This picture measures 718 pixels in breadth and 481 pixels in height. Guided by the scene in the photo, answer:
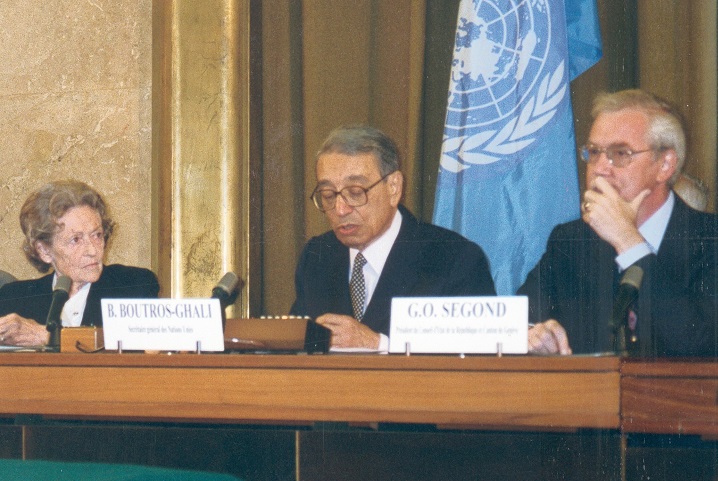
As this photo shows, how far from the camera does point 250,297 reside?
3.83 meters

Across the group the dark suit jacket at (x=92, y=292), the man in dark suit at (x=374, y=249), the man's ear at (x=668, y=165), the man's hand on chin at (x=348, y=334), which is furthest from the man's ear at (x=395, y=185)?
the dark suit jacket at (x=92, y=292)

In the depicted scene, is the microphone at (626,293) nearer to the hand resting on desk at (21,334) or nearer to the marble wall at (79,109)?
the hand resting on desk at (21,334)

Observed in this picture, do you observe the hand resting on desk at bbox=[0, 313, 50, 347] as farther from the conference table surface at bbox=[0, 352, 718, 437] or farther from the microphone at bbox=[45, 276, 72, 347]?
the conference table surface at bbox=[0, 352, 718, 437]

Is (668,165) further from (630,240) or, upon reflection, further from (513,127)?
(513,127)

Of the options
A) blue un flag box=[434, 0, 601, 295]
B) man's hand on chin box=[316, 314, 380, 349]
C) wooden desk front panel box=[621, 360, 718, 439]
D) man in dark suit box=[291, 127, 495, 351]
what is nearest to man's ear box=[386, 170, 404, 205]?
man in dark suit box=[291, 127, 495, 351]

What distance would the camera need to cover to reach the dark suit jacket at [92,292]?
11.6ft

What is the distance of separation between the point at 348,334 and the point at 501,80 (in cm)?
132

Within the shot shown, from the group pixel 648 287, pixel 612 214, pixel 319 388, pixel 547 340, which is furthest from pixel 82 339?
pixel 612 214

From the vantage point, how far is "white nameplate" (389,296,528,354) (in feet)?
5.94

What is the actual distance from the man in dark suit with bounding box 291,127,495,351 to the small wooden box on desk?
111 cm

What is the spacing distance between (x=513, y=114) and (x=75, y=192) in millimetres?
1798

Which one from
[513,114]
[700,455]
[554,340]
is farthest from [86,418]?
[513,114]

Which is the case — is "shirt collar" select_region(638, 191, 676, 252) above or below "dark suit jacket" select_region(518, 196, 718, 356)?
above

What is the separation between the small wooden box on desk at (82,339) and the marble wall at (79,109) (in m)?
1.62
